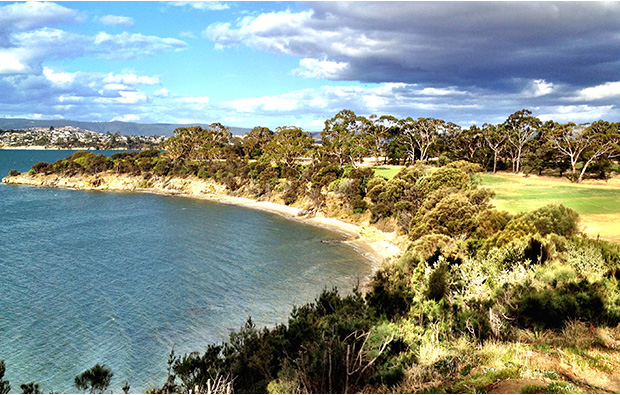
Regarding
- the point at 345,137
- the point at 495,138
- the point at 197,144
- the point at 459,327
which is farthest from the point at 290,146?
the point at 459,327

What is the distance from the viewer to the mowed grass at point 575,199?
96.3 ft

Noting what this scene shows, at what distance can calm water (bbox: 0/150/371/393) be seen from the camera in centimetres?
2052

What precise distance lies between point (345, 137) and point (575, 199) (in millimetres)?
44167

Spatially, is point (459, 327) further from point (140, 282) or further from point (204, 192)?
point (204, 192)

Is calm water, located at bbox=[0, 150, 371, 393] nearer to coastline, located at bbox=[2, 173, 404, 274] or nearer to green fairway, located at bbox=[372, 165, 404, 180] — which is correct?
coastline, located at bbox=[2, 173, 404, 274]

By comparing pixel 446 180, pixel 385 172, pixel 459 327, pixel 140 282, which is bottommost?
pixel 140 282

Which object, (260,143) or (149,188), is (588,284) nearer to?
(149,188)

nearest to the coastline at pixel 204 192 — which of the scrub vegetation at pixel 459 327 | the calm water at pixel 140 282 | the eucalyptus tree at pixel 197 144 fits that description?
the calm water at pixel 140 282

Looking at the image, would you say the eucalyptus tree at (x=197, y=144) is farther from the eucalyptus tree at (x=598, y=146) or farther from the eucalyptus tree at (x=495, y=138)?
the eucalyptus tree at (x=598, y=146)

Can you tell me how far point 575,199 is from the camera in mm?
Result: 38094

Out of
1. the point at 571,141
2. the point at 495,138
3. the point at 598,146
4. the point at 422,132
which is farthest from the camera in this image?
the point at 422,132

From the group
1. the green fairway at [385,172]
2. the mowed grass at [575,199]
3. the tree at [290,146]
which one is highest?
the tree at [290,146]

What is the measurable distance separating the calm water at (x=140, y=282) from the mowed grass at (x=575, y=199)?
1561cm

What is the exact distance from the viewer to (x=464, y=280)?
1680cm
